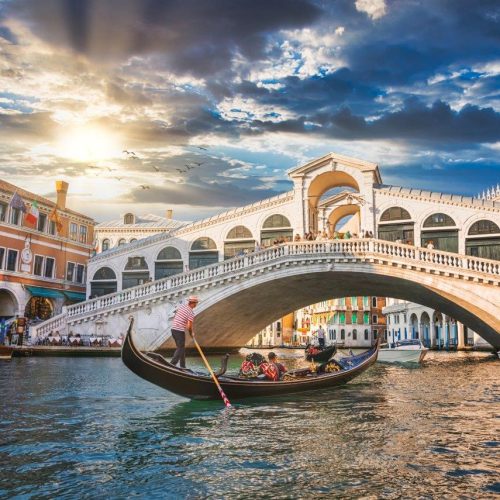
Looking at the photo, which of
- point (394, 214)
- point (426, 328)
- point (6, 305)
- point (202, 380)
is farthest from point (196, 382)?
point (426, 328)

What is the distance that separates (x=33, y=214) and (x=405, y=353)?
57.8ft

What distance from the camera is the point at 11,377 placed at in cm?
1368

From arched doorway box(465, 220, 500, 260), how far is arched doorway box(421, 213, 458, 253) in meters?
0.57

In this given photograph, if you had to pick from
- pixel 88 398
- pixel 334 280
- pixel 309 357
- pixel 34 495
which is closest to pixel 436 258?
pixel 334 280

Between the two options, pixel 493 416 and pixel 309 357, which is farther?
pixel 309 357

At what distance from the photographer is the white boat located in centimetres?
2086

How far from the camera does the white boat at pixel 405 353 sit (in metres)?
20.9

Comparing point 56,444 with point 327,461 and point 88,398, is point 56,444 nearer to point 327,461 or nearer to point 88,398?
point 327,461

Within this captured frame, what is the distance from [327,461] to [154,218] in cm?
3382

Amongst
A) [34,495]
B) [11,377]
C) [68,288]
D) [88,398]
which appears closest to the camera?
[34,495]

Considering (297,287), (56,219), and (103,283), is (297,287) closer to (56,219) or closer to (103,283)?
(103,283)

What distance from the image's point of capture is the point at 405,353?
21359mm

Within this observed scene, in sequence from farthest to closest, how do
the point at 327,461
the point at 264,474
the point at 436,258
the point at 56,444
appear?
the point at 436,258
the point at 56,444
the point at 327,461
the point at 264,474

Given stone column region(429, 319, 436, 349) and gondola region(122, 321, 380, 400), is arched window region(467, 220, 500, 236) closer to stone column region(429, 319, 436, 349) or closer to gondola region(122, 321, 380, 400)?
gondola region(122, 321, 380, 400)
